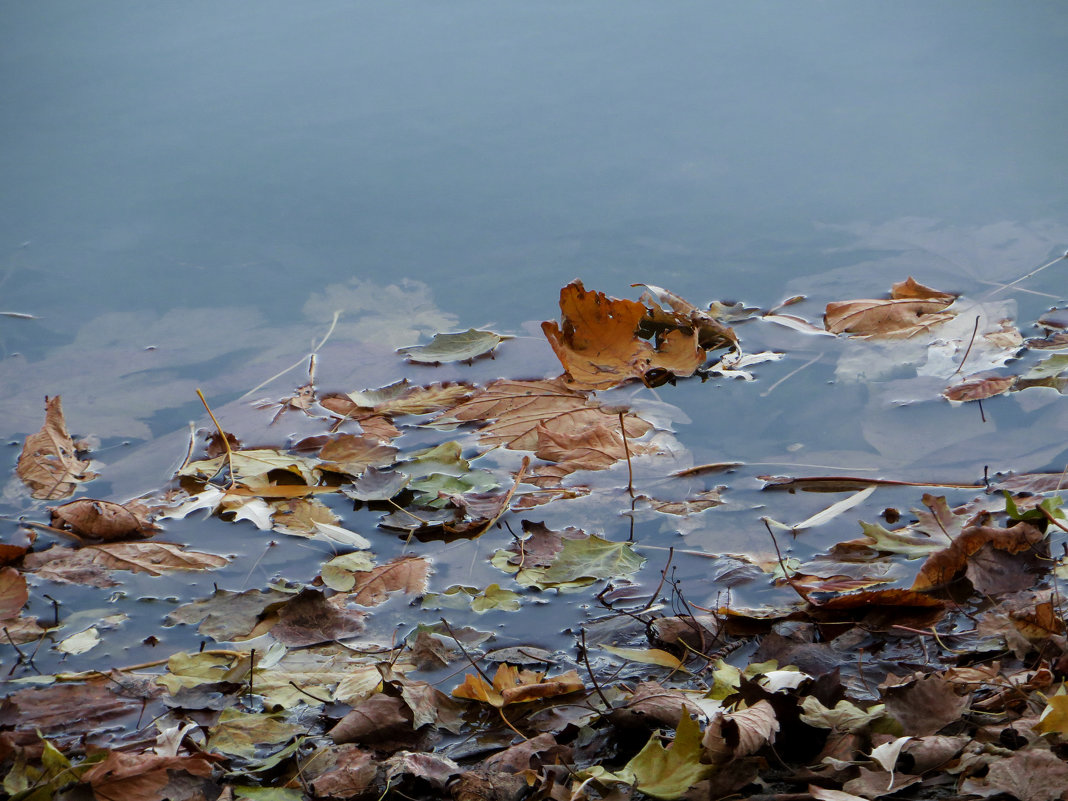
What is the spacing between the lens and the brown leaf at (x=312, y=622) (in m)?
1.11

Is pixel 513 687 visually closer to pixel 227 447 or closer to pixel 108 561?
pixel 108 561

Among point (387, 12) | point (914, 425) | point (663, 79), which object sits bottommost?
point (914, 425)

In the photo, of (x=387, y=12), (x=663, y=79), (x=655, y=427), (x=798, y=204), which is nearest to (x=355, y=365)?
(x=655, y=427)

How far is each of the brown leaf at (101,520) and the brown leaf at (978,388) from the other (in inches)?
49.5

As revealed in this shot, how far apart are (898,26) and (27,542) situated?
2.84 metres

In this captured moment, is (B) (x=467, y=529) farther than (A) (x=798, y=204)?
No

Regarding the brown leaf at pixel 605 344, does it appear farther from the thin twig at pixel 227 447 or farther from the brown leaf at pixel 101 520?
the brown leaf at pixel 101 520

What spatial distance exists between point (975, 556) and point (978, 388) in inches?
21.8

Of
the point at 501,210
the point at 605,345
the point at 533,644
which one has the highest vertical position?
the point at 501,210

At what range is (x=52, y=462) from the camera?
1.52 metres

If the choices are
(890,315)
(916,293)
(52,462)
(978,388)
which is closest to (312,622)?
(52,462)

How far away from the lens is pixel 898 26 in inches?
118

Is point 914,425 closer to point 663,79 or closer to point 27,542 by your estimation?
point 27,542

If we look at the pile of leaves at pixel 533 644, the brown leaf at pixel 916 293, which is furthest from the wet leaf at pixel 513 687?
the brown leaf at pixel 916 293
